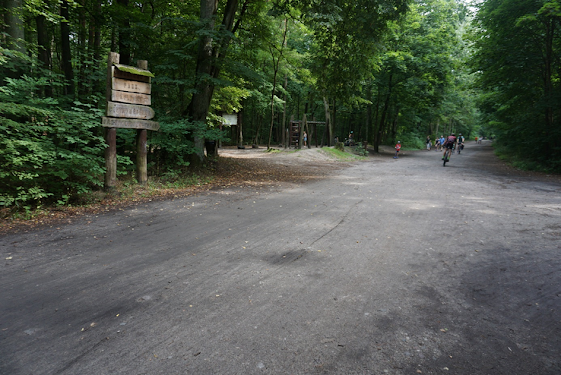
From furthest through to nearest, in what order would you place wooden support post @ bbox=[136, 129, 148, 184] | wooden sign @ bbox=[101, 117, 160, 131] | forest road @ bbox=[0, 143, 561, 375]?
wooden support post @ bbox=[136, 129, 148, 184] < wooden sign @ bbox=[101, 117, 160, 131] < forest road @ bbox=[0, 143, 561, 375]

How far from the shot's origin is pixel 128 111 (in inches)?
307

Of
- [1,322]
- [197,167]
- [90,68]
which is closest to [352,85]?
[197,167]

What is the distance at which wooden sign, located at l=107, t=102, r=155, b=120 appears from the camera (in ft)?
24.4

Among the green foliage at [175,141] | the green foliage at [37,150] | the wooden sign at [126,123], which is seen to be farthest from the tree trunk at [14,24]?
the green foliage at [175,141]

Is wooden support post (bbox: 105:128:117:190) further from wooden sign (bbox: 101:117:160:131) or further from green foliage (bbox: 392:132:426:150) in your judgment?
green foliage (bbox: 392:132:426:150)

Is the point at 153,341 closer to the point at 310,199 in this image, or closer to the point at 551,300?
the point at 551,300

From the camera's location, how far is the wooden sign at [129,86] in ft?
24.7

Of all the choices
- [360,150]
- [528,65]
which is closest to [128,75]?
[528,65]

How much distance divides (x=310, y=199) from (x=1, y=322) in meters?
6.55

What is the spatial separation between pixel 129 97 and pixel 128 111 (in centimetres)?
34

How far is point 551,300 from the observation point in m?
3.33

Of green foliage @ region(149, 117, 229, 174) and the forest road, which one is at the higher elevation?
green foliage @ region(149, 117, 229, 174)

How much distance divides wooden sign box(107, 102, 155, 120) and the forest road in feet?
8.54

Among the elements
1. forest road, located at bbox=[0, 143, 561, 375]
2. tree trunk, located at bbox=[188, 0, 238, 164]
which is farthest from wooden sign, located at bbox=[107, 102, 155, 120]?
forest road, located at bbox=[0, 143, 561, 375]
